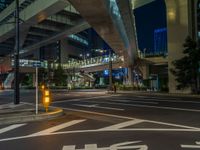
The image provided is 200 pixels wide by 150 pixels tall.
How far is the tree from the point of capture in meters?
40.7

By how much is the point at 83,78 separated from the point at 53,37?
41.7m

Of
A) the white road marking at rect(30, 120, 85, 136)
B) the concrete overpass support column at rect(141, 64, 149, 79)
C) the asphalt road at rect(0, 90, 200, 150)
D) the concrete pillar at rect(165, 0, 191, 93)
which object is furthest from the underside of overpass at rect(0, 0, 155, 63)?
the concrete overpass support column at rect(141, 64, 149, 79)

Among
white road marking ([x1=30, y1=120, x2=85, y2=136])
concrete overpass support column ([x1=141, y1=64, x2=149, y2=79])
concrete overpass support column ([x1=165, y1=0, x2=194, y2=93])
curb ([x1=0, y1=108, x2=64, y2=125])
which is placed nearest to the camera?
white road marking ([x1=30, y1=120, x2=85, y2=136])

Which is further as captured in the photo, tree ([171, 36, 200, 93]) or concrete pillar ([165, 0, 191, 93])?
concrete pillar ([165, 0, 191, 93])

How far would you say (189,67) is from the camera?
40906mm

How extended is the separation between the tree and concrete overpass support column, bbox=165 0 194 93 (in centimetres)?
167

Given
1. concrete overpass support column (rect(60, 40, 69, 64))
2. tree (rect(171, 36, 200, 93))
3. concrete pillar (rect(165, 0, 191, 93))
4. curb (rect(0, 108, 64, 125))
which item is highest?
concrete overpass support column (rect(60, 40, 69, 64))

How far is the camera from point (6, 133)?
1126cm

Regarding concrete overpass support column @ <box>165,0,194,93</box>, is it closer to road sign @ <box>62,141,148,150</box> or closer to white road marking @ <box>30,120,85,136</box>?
white road marking @ <box>30,120,85,136</box>

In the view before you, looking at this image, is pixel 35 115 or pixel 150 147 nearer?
pixel 150 147

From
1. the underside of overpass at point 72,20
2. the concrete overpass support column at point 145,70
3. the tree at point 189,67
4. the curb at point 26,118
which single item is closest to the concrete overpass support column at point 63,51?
the underside of overpass at point 72,20

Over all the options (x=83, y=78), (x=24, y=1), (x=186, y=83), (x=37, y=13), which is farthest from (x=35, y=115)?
(x=83, y=78)

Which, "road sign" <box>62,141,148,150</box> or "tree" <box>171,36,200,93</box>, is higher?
"tree" <box>171,36,200,93</box>

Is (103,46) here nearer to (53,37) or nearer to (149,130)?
(53,37)
